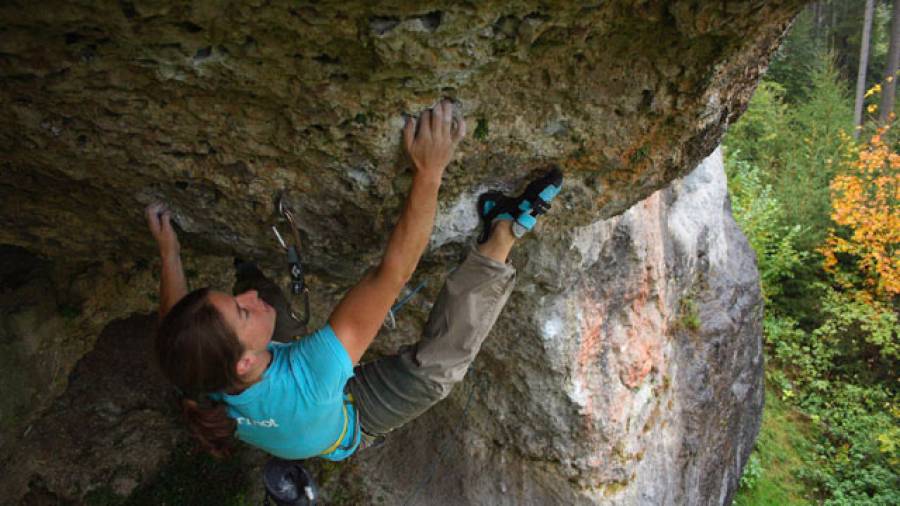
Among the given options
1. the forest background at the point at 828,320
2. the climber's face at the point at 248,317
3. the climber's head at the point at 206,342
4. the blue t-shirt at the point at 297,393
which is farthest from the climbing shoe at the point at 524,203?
the forest background at the point at 828,320

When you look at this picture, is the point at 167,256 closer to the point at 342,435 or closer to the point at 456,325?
the point at 342,435

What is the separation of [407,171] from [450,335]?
842mm

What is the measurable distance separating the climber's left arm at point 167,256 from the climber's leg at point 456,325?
104cm

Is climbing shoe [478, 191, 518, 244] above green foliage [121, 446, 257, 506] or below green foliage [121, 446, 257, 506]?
above

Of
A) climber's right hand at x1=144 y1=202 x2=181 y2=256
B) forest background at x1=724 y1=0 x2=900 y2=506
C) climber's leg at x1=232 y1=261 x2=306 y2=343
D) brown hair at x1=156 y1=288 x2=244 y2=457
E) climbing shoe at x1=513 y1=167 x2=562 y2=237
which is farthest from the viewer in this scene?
forest background at x1=724 y1=0 x2=900 y2=506

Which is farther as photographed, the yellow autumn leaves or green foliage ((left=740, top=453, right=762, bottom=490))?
the yellow autumn leaves

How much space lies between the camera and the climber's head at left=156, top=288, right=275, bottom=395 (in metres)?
2.34

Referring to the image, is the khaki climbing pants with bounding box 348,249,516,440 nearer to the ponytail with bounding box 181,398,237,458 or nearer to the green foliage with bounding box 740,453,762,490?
the ponytail with bounding box 181,398,237,458

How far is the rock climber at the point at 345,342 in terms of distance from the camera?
239 centimetres

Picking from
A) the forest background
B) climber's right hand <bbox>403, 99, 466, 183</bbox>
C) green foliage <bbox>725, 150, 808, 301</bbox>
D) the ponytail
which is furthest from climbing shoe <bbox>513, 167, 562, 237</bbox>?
green foliage <bbox>725, 150, 808, 301</bbox>

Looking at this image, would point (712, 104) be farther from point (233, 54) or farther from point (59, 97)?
point (59, 97)

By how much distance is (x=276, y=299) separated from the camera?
3482 mm

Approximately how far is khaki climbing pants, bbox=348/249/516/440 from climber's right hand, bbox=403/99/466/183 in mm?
679

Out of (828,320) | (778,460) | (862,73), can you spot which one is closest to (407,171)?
(778,460)
